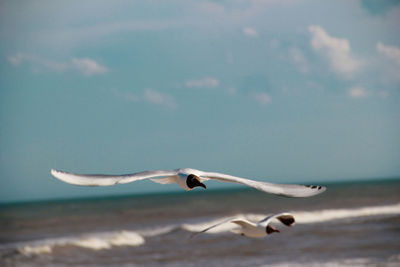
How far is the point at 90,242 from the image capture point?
A: 55.5 ft

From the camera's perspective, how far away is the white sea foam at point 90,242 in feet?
52.6

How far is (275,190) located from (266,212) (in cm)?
2474

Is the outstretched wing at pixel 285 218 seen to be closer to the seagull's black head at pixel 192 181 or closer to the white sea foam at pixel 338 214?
the seagull's black head at pixel 192 181

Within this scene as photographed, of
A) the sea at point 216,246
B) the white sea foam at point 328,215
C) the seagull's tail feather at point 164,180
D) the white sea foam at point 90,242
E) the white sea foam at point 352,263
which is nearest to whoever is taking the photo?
the seagull's tail feather at point 164,180

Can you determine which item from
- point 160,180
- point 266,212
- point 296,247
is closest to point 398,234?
point 296,247

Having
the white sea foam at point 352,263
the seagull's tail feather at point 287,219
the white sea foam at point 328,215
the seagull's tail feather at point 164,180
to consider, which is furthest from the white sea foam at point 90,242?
the seagull's tail feather at point 287,219

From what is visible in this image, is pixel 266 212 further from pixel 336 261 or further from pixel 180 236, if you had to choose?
pixel 336 261

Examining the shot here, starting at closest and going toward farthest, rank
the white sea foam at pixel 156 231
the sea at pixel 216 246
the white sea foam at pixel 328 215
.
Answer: the sea at pixel 216 246 → the white sea foam at pixel 156 231 → the white sea foam at pixel 328 215

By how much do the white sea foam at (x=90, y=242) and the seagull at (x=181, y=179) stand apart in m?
10.6

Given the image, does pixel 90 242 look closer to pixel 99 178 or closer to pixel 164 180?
pixel 164 180

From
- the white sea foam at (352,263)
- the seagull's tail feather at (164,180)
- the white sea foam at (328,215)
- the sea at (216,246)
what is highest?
the white sea foam at (328,215)

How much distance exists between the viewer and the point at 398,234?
15.6 m

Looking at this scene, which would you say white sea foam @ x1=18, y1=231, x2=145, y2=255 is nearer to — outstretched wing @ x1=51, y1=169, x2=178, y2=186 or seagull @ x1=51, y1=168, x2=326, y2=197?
seagull @ x1=51, y1=168, x2=326, y2=197

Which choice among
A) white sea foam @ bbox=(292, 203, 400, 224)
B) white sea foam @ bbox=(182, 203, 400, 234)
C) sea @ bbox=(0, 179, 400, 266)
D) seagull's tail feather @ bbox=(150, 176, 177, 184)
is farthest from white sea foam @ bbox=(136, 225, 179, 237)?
seagull's tail feather @ bbox=(150, 176, 177, 184)
